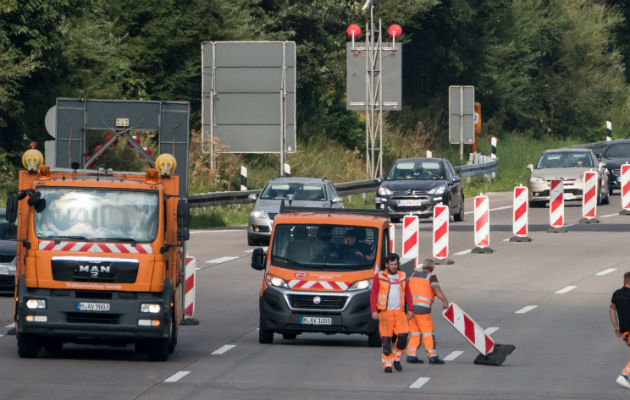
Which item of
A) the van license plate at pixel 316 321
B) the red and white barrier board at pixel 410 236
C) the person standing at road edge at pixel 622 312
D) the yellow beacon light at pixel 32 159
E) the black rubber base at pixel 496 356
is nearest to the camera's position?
the person standing at road edge at pixel 622 312

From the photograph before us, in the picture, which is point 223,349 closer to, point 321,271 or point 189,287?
point 321,271

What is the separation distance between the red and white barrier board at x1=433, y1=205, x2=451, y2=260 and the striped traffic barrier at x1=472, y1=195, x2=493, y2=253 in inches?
66.8

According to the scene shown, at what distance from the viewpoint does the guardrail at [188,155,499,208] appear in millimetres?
40344

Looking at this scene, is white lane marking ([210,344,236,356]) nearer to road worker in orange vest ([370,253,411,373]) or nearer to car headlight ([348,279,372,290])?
car headlight ([348,279,372,290])

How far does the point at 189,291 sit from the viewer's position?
22844 mm

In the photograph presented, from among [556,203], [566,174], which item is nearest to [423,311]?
[556,203]

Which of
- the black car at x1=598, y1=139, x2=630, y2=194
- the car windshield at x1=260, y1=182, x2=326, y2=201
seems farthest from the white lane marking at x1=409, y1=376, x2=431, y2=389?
the black car at x1=598, y1=139, x2=630, y2=194

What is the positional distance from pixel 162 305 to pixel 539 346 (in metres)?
5.28

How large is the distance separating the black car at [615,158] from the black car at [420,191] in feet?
37.6

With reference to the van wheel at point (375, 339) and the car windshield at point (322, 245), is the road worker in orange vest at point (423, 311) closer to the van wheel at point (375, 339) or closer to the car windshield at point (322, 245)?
the van wheel at point (375, 339)

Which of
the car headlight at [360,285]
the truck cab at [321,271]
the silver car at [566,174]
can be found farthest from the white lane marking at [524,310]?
the silver car at [566,174]

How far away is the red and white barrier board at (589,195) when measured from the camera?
3984 cm

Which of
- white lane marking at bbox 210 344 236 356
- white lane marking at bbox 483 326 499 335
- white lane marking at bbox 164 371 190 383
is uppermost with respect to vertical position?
white lane marking at bbox 164 371 190 383

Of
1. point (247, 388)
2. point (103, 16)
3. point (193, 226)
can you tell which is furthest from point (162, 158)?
point (103, 16)
